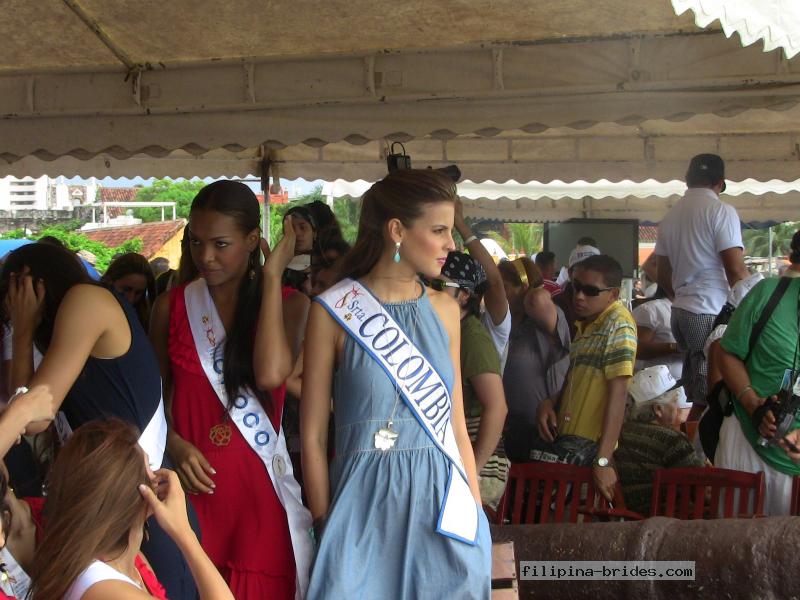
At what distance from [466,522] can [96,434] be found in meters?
0.92

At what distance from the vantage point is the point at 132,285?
17.6 feet

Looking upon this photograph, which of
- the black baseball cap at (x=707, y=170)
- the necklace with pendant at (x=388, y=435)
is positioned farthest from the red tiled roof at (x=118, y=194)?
the necklace with pendant at (x=388, y=435)

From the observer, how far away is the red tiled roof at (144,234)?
32031mm

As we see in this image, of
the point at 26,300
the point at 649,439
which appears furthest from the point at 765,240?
the point at 26,300

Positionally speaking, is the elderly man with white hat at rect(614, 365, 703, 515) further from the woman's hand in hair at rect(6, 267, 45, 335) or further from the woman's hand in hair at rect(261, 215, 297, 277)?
the woman's hand in hair at rect(6, 267, 45, 335)

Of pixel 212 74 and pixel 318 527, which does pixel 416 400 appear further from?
pixel 212 74

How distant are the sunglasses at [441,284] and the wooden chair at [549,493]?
918mm

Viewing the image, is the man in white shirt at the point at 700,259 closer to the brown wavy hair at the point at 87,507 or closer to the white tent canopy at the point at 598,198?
the white tent canopy at the point at 598,198

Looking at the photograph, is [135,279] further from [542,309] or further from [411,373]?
[411,373]

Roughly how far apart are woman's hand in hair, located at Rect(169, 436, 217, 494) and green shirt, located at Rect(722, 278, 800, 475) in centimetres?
239

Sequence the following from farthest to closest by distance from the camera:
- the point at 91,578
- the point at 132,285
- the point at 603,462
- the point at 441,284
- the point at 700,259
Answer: the point at 700,259 → the point at 132,285 → the point at 603,462 → the point at 441,284 → the point at 91,578

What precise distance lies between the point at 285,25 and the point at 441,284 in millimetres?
1721

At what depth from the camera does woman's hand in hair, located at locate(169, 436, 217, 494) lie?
8.52ft

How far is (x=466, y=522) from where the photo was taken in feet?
7.54
